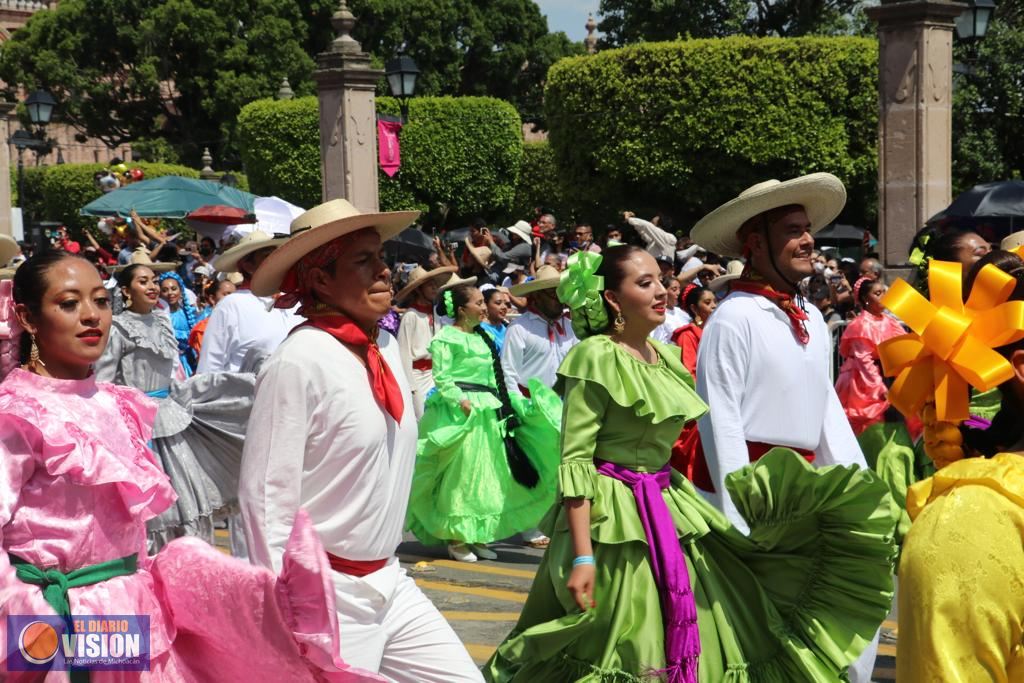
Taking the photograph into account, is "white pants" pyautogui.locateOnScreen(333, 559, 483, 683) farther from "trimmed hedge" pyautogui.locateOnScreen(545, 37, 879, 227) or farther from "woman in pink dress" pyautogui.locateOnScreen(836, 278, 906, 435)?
"trimmed hedge" pyautogui.locateOnScreen(545, 37, 879, 227)

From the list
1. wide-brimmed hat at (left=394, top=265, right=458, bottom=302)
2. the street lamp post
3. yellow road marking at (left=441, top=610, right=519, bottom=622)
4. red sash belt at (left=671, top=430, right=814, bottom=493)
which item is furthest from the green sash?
the street lamp post

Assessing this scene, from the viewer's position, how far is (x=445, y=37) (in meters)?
54.9

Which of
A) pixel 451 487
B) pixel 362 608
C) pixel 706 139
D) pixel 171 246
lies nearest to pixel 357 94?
pixel 171 246

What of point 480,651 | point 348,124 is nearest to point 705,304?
point 480,651

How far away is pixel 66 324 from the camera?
3.87 metres

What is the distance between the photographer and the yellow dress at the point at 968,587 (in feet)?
8.19

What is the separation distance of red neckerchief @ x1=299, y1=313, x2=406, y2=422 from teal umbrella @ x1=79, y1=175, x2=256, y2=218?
17.7m

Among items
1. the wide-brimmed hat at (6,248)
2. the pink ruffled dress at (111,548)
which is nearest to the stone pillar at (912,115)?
the wide-brimmed hat at (6,248)

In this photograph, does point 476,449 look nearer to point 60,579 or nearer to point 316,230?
point 316,230

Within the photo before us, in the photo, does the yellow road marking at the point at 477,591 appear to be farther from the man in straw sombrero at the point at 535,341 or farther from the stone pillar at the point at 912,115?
the stone pillar at the point at 912,115

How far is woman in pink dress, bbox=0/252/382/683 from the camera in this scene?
3473mm

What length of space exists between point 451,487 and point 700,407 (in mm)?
4865

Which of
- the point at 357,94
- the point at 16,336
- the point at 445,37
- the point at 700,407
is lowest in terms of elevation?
the point at 700,407

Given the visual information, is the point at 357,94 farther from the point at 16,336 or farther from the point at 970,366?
the point at 970,366
